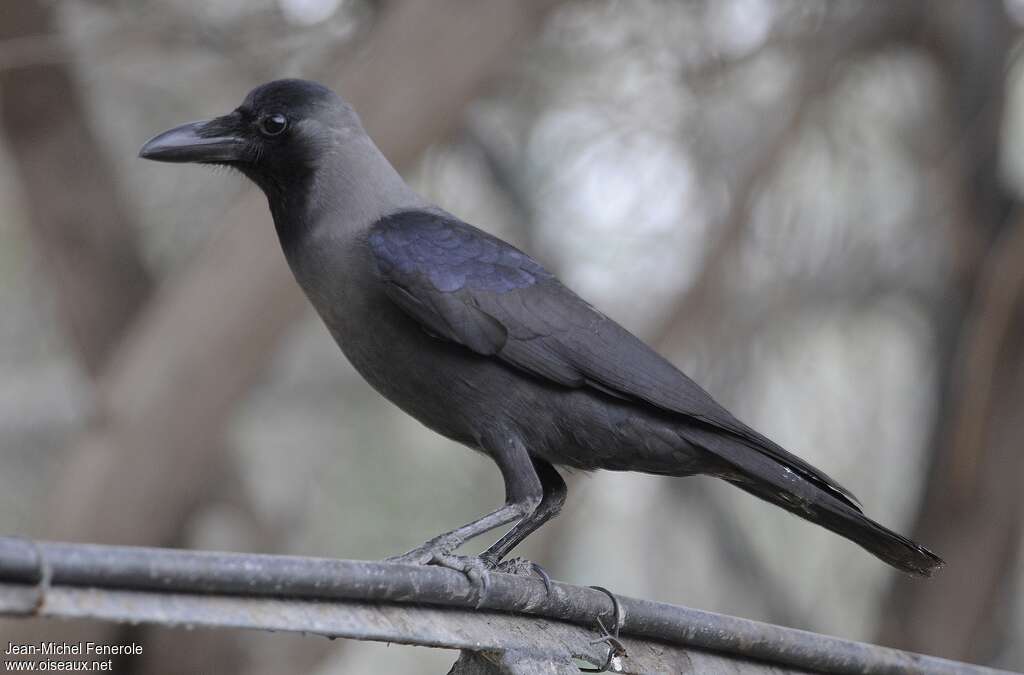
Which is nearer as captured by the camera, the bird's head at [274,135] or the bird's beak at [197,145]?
the bird's beak at [197,145]

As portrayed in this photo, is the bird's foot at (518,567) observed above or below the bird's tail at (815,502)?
below

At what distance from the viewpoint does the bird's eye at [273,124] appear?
3.21 metres

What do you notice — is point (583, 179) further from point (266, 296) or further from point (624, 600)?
point (624, 600)

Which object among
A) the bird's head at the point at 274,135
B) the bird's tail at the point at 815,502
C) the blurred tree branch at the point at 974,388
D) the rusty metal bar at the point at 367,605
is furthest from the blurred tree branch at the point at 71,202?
the blurred tree branch at the point at 974,388

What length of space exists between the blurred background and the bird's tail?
220 cm

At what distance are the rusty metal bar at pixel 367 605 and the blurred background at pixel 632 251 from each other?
→ 286cm

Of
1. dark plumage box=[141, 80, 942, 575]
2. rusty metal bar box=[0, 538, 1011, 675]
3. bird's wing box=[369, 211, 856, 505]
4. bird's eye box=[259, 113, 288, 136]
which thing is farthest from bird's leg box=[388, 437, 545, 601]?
bird's eye box=[259, 113, 288, 136]

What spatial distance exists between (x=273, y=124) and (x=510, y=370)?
0.91m

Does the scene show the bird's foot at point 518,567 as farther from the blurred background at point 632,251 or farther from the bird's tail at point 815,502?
Answer: the blurred background at point 632,251

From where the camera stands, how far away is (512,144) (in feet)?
22.8

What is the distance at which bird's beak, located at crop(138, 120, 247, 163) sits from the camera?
3.05 meters

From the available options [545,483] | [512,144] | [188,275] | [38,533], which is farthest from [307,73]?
[545,483]

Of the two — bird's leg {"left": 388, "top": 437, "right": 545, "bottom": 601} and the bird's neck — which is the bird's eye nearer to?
the bird's neck

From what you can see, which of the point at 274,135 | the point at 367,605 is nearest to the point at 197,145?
the point at 274,135
